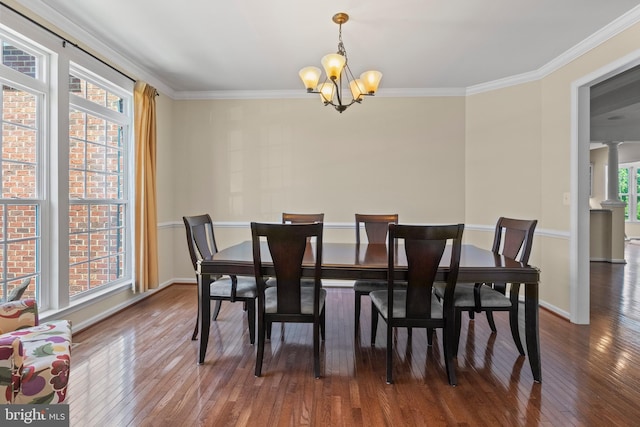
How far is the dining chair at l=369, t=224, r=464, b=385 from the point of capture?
75.4 inches

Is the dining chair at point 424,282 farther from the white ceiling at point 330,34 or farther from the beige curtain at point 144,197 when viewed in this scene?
the beige curtain at point 144,197

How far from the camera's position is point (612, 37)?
2721mm

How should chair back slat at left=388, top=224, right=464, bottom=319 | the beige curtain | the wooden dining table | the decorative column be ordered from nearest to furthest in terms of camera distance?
chair back slat at left=388, top=224, right=464, bottom=319 < the wooden dining table < the beige curtain < the decorative column

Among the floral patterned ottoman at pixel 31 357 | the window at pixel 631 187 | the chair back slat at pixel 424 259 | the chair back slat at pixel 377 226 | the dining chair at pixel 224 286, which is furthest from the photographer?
the window at pixel 631 187

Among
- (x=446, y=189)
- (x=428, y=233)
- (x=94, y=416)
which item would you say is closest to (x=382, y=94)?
(x=446, y=189)

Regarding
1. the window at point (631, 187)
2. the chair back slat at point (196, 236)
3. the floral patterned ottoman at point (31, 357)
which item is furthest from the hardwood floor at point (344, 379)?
→ the window at point (631, 187)

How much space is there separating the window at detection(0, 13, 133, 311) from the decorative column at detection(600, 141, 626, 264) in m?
8.39

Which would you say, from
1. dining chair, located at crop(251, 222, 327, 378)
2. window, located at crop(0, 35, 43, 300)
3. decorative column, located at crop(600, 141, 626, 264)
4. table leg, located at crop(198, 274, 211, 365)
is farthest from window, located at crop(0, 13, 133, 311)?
decorative column, located at crop(600, 141, 626, 264)

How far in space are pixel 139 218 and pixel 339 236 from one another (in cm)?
240

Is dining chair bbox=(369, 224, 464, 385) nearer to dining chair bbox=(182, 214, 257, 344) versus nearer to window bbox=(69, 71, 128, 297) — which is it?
dining chair bbox=(182, 214, 257, 344)

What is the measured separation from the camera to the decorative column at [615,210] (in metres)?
6.24

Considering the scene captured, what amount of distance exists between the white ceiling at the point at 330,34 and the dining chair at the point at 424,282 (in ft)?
5.72

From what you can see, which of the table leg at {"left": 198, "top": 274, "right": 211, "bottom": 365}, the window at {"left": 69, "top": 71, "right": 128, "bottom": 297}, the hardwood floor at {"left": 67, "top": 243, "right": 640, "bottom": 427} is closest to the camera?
the hardwood floor at {"left": 67, "top": 243, "right": 640, "bottom": 427}

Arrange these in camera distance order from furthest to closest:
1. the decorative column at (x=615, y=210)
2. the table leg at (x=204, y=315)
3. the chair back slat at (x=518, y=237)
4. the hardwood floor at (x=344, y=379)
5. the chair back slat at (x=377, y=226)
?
the decorative column at (x=615, y=210) < the chair back slat at (x=377, y=226) < the chair back slat at (x=518, y=237) < the table leg at (x=204, y=315) < the hardwood floor at (x=344, y=379)
